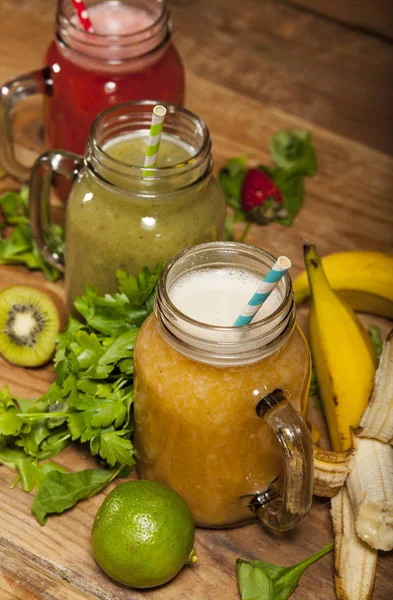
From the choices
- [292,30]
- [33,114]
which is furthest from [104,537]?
[292,30]

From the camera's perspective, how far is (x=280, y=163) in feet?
6.03

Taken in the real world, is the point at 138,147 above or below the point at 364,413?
above

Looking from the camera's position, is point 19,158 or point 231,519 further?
point 19,158

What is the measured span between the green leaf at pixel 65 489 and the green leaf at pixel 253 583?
22 cm

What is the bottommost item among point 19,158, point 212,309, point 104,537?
point 19,158

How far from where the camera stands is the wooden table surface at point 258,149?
1167 mm

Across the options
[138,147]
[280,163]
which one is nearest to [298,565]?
[138,147]

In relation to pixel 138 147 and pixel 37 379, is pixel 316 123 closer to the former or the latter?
pixel 138 147

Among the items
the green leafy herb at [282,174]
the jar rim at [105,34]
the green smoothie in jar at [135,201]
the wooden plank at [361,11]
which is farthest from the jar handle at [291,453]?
the wooden plank at [361,11]

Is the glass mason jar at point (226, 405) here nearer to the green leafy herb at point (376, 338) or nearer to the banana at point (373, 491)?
the banana at point (373, 491)

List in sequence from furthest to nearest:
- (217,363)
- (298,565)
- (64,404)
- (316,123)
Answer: (316,123), (64,404), (298,565), (217,363)

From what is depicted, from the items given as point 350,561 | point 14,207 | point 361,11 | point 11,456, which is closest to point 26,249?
point 14,207

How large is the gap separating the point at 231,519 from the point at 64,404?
0.30 metres

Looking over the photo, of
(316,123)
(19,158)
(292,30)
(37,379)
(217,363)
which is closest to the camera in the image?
(217,363)
